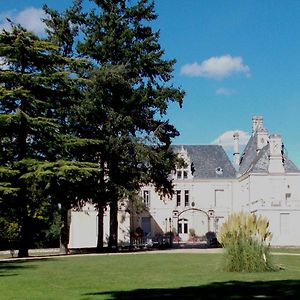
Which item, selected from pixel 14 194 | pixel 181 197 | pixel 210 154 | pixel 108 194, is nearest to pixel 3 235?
pixel 108 194

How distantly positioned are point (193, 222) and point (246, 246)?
41216 millimetres

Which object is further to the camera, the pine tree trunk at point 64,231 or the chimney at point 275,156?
the chimney at point 275,156

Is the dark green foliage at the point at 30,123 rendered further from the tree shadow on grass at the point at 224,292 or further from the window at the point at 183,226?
the window at the point at 183,226

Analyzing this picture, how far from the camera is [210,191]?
5756cm

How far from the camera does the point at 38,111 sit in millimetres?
29656

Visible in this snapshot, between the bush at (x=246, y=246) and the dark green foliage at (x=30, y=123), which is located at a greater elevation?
the dark green foliage at (x=30, y=123)

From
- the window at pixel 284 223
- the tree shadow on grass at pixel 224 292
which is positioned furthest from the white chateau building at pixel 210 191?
the tree shadow on grass at pixel 224 292

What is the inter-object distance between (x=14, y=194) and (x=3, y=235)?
16.0 meters

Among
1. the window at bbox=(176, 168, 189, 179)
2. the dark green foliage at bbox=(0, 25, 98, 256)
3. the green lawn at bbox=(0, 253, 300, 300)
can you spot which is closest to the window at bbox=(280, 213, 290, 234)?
the window at bbox=(176, 168, 189, 179)

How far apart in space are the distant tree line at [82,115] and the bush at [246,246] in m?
12.4

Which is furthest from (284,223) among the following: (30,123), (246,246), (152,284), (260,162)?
(152,284)

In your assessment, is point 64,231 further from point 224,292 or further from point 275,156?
point 275,156

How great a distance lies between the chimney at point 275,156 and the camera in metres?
51.3

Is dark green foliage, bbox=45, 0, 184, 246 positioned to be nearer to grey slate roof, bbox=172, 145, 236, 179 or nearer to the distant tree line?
the distant tree line
